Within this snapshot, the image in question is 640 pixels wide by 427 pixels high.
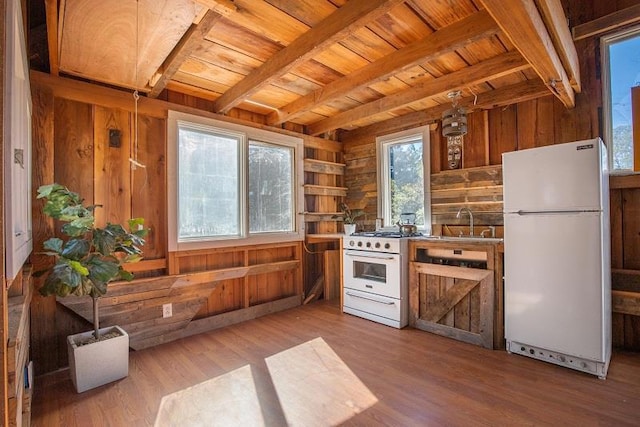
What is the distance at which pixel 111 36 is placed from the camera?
197 cm

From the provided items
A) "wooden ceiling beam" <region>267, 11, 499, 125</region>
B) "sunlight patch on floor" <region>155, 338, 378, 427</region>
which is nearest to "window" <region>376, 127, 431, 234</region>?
"wooden ceiling beam" <region>267, 11, 499, 125</region>

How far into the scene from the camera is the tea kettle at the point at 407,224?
3.62 metres

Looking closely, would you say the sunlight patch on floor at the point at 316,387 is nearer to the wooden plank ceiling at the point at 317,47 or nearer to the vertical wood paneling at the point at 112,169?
the vertical wood paneling at the point at 112,169

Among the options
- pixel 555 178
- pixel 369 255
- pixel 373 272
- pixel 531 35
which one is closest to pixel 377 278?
pixel 373 272

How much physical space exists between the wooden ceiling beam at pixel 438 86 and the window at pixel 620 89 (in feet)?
3.07

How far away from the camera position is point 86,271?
1.92 meters

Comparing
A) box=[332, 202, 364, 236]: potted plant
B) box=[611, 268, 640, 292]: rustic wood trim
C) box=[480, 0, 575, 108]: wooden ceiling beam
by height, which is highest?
box=[480, 0, 575, 108]: wooden ceiling beam

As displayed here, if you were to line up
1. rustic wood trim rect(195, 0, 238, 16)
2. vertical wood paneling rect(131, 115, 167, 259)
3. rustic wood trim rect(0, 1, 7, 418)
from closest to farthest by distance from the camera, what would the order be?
rustic wood trim rect(0, 1, 7, 418), rustic wood trim rect(195, 0, 238, 16), vertical wood paneling rect(131, 115, 167, 259)

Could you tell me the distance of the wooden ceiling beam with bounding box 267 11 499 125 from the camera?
2.00 m

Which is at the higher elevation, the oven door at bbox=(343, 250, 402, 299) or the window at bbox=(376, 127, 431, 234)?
the window at bbox=(376, 127, 431, 234)

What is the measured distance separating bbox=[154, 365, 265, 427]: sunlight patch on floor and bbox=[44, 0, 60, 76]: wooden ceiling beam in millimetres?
2380

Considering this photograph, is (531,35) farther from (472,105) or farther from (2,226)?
→ (2,226)

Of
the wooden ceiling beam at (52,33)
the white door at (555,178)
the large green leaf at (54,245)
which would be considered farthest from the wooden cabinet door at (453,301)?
the wooden ceiling beam at (52,33)

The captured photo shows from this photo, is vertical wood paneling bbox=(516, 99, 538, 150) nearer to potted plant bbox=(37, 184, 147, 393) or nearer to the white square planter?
potted plant bbox=(37, 184, 147, 393)
